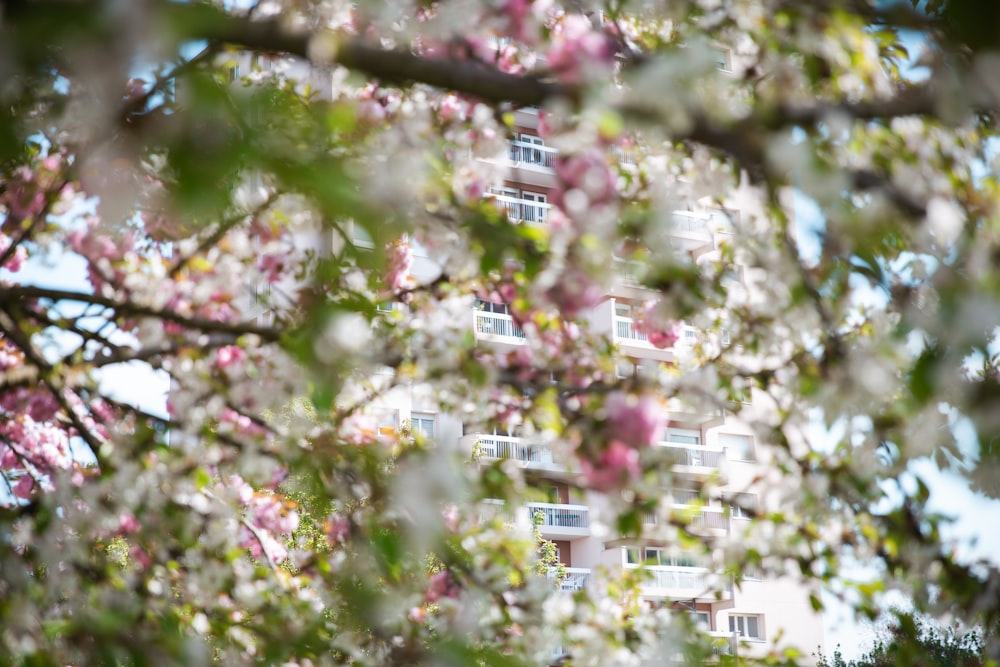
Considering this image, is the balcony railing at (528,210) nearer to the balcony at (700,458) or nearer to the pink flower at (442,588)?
the balcony at (700,458)

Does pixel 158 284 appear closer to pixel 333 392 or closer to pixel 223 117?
pixel 333 392

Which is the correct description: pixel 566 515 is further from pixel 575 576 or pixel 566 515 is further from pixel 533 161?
pixel 533 161

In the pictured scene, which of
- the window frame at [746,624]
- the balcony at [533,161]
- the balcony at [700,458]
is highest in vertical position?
the balcony at [533,161]

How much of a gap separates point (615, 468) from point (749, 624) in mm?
25511

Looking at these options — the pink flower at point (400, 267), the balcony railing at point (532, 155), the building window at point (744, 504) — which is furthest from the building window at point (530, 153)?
the building window at point (744, 504)

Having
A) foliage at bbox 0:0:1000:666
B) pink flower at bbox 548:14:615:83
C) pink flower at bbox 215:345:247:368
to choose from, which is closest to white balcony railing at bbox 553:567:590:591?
foliage at bbox 0:0:1000:666

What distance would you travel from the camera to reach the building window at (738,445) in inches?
1022

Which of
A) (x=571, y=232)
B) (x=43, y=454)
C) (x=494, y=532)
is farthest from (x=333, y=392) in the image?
(x=43, y=454)

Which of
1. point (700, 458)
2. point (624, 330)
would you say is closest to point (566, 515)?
point (700, 458)

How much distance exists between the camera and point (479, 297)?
361 centimetres

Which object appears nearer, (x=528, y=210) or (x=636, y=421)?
(x=636, y=421)

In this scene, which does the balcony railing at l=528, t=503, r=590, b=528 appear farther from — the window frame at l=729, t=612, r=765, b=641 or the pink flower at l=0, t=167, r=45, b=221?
the pink flower at l=0, t=167, r=45, b=221

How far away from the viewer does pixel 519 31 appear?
95.7 inches

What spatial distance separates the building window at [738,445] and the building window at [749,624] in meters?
3.89
